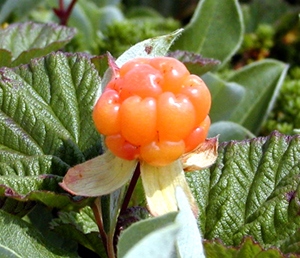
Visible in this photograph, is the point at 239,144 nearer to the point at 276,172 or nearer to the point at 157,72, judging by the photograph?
the point at 276,172

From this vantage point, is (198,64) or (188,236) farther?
(198,64)

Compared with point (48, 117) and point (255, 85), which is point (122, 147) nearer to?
point (48, 117)

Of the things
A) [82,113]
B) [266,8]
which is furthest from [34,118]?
[266,8]

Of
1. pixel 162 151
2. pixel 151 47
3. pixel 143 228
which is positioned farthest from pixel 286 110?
pixel 143 228

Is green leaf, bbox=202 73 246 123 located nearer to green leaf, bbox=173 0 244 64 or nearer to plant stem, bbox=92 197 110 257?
green leaf, bbox=173 0 244 64

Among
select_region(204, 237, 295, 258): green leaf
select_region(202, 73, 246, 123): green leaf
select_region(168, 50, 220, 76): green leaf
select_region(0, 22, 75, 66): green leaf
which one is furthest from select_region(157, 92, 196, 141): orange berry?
select_region(202, 73, 246, 123): green leaf

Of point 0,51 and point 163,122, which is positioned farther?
point 0,51
